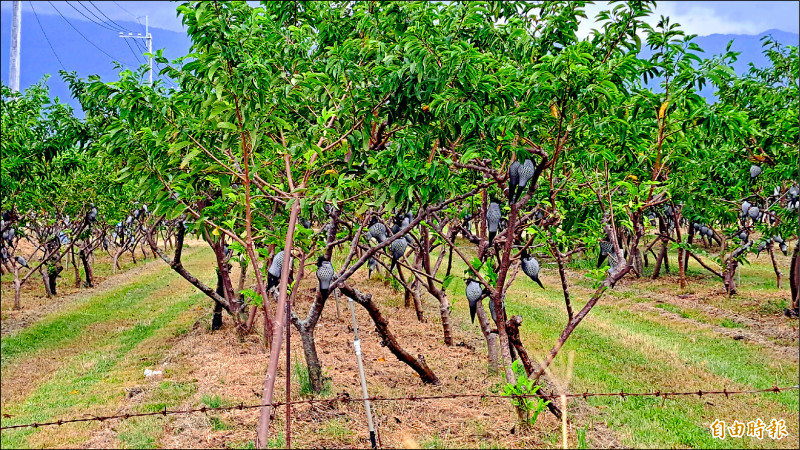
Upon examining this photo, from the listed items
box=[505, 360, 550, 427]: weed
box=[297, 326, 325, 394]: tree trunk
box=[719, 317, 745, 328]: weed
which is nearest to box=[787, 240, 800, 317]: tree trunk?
box=[719, 317, 745, 328]: weed

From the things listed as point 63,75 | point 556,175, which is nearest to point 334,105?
point 556,175

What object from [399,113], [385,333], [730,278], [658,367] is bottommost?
[658,367]

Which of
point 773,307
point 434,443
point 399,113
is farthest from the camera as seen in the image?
point 773,307

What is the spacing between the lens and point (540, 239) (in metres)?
5.18

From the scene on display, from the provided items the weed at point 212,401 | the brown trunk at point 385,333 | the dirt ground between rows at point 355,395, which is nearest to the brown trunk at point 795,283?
the dirt ground between rows at point 355,395

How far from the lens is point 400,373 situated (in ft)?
21.8

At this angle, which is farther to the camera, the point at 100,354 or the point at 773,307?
the point at 773,307

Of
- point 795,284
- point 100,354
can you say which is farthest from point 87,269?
point 795,284

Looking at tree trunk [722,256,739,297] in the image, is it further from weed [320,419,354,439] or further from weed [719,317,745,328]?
weed [320,419,354,439]

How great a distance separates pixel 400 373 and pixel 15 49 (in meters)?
6.74

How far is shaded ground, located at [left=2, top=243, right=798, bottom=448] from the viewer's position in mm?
4758

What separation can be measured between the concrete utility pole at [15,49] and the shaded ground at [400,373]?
11.9ft

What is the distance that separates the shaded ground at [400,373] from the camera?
476cm

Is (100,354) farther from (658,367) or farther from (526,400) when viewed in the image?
(658,367)
